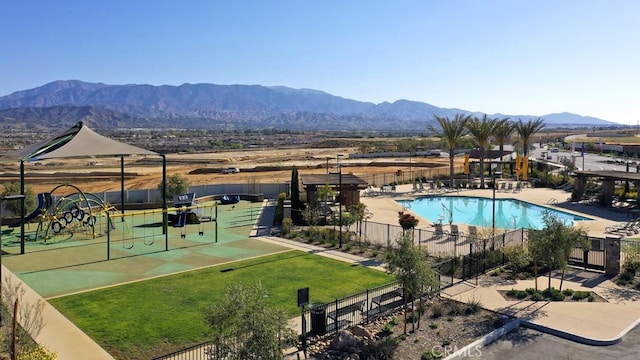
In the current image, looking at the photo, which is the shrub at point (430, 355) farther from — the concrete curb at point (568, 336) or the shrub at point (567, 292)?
the shrub at point (567, 292)

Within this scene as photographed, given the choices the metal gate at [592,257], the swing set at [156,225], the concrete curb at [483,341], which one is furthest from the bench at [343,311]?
the swing set at [156,225]

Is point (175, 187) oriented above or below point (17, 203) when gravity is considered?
above

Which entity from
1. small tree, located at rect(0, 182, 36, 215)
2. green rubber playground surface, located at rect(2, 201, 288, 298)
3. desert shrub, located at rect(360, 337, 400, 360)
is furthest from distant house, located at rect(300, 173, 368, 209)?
desert shrub, located at rect(360, 337, 400, 360)

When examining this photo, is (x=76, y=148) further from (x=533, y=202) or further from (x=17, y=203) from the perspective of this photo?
(x=533, y=202)

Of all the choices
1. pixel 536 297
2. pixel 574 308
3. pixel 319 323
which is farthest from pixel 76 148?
pixel 574 308

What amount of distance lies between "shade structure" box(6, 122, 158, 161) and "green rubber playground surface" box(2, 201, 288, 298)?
4540 millimetres

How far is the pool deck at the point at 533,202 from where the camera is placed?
37125mm

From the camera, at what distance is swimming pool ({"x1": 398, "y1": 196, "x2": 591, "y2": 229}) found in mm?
40312

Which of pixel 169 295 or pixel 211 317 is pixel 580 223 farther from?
pixel 211 317

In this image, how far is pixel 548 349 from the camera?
16.3 m

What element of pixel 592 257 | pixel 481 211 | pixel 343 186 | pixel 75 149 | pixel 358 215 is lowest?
pixel 481 211

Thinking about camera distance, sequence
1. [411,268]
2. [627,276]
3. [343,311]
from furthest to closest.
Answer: [627,276], [343,311], [411,268]

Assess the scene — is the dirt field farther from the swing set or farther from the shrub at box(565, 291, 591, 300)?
the shrub at box(565, 291, 591, 300)

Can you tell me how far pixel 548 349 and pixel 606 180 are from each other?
32.3 m
